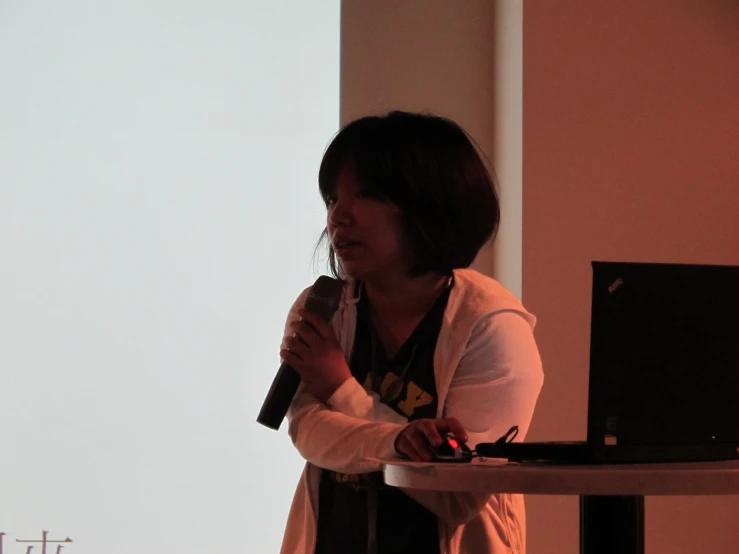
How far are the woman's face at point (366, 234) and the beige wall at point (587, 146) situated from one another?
3.41ft

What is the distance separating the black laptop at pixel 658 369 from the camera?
1126 millimetres

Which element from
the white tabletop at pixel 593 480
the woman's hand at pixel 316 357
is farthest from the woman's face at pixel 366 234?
the white tabletop at pixel 593 480

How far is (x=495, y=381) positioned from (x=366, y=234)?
1.13 feet

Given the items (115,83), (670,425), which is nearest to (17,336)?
(115,83)

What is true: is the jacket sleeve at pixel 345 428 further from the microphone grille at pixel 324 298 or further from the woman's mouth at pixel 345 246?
the woman's mouth at pixel 345 246

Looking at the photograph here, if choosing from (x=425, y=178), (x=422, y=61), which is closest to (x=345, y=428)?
(x=425, y=178)

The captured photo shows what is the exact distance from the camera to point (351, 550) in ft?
4.94

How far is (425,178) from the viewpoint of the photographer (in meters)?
1.67

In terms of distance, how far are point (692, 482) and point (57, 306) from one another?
2056mm

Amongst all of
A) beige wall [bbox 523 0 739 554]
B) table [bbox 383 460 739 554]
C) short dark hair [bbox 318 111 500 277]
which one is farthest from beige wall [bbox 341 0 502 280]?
table [bbox 383 460 739 554]

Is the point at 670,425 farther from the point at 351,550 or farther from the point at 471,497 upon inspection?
the point at 351,550

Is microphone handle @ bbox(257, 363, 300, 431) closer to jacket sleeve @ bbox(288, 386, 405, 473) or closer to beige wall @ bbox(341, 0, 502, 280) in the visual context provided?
jacket sleeve @ bbox(288, 386, 405, 473)

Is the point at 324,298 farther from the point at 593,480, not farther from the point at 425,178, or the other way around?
the point at 593,480

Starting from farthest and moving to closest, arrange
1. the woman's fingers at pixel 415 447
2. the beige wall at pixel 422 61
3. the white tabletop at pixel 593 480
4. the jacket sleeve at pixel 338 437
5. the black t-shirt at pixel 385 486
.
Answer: the beige wall at pixel 422 61 → the black t-shirt at pixel 385 486 → the jacket sleeve at pixel 338 437 → the woman's fingers at pixel 415 447 → the white tabletop at pixel 593 480
